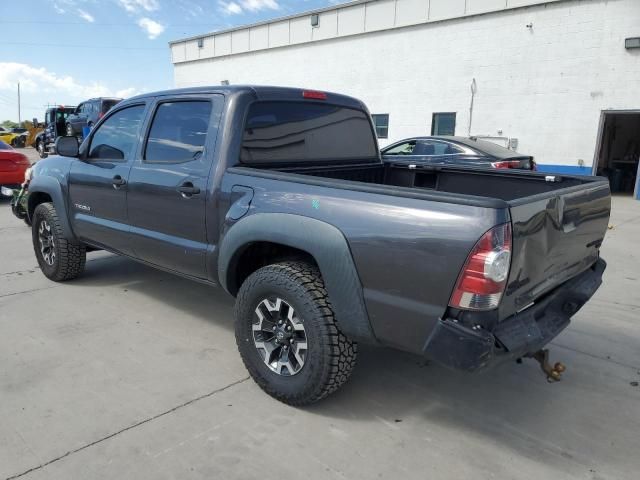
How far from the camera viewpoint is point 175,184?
342 centimetres

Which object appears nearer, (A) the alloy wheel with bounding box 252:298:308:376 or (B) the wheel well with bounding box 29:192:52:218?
(A) the alloy wheel with bounding box 252:298:308:376

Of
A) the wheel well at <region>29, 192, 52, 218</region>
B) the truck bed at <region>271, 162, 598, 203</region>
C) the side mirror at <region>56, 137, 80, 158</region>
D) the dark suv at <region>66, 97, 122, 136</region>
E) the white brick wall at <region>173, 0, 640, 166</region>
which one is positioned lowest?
the wheel well at <region>29, 192, 52, 218</region>

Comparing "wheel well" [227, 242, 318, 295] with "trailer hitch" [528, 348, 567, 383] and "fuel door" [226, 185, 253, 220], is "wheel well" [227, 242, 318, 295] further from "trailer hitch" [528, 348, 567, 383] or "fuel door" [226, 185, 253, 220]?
"trailer hitch" [528, 348, 567, 383]

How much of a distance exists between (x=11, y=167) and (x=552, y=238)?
10.5m

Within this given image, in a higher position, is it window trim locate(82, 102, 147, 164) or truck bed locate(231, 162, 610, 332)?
window trim locate(82, 102, 147, 164)

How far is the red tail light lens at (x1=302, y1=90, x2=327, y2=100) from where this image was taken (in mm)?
3691

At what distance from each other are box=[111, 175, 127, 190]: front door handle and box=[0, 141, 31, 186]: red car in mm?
7431

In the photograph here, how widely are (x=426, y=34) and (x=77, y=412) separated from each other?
16902 mm

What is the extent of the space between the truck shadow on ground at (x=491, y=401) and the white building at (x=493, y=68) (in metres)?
12.3

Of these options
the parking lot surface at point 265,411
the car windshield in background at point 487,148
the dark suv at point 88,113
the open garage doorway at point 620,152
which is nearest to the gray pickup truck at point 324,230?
the parking lot surface at point 265,411

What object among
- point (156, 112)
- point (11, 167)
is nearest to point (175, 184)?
point (156, 112)

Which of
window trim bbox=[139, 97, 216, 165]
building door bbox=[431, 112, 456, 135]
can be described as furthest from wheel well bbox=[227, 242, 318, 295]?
building door bbox=[431, 112, 456, 135]

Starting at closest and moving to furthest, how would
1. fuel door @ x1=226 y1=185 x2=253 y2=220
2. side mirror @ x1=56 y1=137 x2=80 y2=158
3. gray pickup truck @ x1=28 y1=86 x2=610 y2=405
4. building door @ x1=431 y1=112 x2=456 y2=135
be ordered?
gray pickup truck @ x1=28 y1=86 x2=610 y2=405, fuel door @ x1=226 y1=185 x2=253 y2=220, side mirror @ x1=56 y1=137 x2=80 y2=158, building door @ x1=431 y1=112 x2=456 y2=135

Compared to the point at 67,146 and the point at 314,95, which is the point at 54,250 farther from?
the point at 314,95
